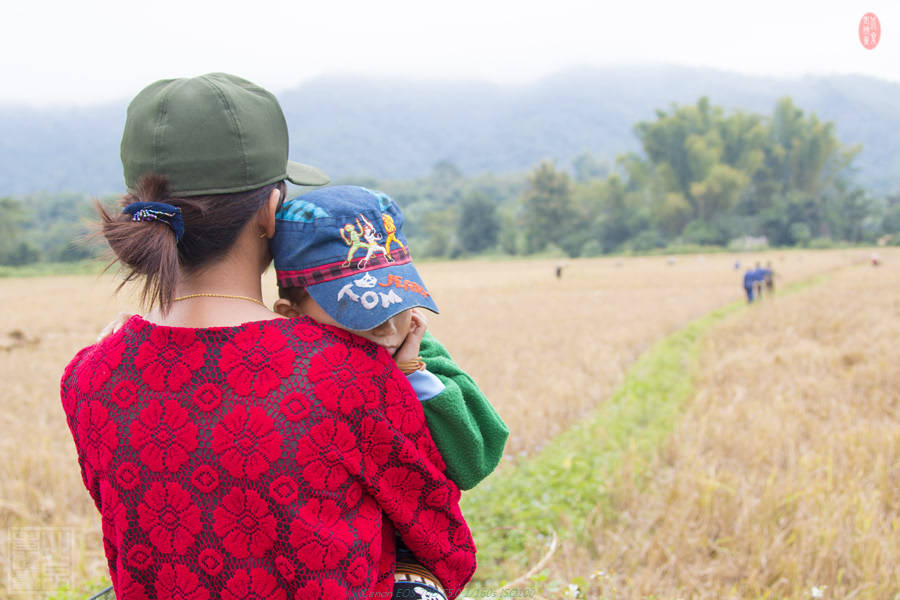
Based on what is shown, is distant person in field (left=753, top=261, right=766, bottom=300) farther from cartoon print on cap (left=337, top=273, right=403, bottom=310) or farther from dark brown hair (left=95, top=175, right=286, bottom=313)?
dark brown hair (left=95, top=175, right=286, bottom=313)

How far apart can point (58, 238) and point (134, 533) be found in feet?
187

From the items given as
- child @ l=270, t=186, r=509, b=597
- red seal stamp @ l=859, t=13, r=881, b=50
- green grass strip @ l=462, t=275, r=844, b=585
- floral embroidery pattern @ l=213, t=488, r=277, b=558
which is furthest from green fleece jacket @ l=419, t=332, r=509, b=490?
red seal stamp @ l=859, t=13, r=881, b=50

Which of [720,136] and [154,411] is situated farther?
[720,136]

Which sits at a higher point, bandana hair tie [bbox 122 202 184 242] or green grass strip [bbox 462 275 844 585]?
bandana hair tie [bbox 122 202 184 242]

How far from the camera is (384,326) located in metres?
1.24

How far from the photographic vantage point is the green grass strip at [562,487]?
3.29 metres

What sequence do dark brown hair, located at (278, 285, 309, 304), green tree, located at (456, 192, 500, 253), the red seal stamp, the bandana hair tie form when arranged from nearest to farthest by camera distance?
the bandana hair tie < dark brown hair, located at (278, 285, 309, 304) < the red seal stamp < green tree, located at (456, 192, 500, 253)

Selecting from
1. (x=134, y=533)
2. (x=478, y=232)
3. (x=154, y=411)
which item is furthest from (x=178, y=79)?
(x=478, y=232)

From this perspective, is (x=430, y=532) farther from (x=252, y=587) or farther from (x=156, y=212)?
(x=156, y=212)

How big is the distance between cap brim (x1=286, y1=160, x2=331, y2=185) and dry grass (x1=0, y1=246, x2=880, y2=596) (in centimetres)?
41

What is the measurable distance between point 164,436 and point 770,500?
121 inches

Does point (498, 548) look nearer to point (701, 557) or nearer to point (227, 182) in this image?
point (701, 557)

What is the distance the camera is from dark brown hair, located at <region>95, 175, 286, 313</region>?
1109mm

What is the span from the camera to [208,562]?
1.21 meters
